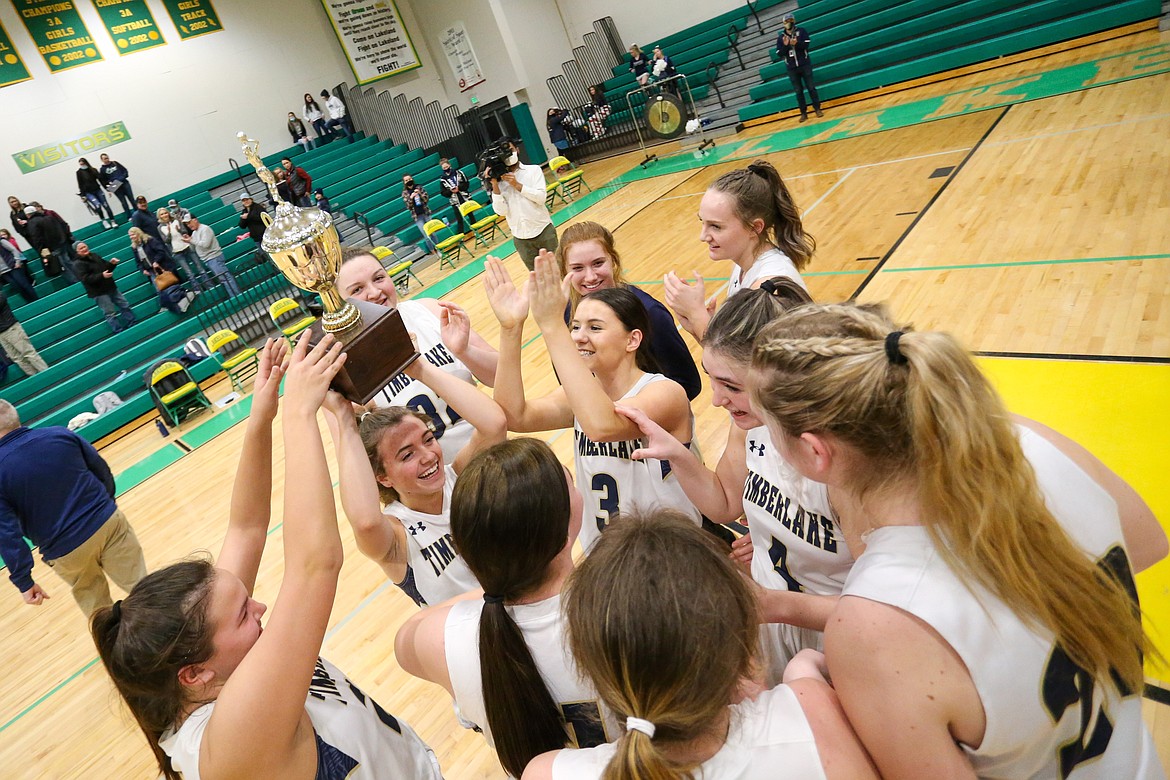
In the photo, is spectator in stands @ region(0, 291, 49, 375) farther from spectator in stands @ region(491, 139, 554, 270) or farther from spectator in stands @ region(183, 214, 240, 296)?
spectator in stands @ region(491, 139, 554, 270)

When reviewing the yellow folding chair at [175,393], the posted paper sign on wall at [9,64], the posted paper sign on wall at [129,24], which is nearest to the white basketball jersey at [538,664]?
the yellow folding chair at [175,393]

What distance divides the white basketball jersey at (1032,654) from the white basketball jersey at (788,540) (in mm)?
517

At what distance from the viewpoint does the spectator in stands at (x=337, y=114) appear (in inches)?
674

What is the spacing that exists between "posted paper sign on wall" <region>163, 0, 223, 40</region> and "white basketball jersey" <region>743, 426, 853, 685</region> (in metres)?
19.1

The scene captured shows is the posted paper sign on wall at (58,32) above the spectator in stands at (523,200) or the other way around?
above

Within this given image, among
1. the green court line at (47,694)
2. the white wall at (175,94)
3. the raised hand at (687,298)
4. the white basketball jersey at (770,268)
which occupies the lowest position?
the green court line at (47,694)

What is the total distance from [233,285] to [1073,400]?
12389 millimetres

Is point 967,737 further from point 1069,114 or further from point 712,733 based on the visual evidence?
point 1069,114

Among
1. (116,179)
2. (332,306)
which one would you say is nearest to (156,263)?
(116,179)

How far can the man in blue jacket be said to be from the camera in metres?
3.73

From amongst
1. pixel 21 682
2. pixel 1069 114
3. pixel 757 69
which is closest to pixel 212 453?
pixel 21 682

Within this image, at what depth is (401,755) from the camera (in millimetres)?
1584

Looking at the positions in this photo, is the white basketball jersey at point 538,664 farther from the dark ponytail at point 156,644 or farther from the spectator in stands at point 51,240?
the spectator in stands at point 51,240

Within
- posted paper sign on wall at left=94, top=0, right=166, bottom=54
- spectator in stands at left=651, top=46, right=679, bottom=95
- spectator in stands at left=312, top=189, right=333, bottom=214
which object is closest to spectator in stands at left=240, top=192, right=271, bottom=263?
spectator in stands at left=312, top=189, right=333, bottom=214
